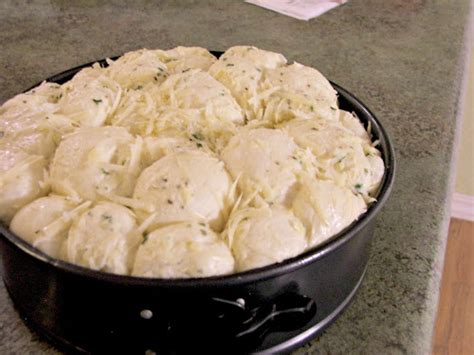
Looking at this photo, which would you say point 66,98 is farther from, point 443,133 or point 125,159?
point 443,133

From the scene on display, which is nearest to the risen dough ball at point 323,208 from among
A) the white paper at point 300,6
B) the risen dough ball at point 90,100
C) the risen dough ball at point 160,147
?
the risen dough ball at point 160,147

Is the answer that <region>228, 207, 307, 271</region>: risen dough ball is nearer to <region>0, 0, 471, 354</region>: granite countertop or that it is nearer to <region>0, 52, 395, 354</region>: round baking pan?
<region>0, 52, 395, 354</region>: round baking pan

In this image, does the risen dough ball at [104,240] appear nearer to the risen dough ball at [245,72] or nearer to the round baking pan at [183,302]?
the round baking pan at [183,302]

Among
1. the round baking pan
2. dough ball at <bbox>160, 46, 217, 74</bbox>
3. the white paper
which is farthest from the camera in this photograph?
the white paper

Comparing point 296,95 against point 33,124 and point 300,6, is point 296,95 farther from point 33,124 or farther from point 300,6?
point 300,6

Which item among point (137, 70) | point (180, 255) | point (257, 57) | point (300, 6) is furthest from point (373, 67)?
point (180, 255)

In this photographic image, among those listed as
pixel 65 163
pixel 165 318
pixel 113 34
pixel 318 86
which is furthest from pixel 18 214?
pixel 113 34

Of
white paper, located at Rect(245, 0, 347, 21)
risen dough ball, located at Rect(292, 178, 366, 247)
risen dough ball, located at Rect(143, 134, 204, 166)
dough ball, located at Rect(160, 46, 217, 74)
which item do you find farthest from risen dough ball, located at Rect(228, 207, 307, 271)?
white paper, located at Rect(245, 0, 347, 21)
